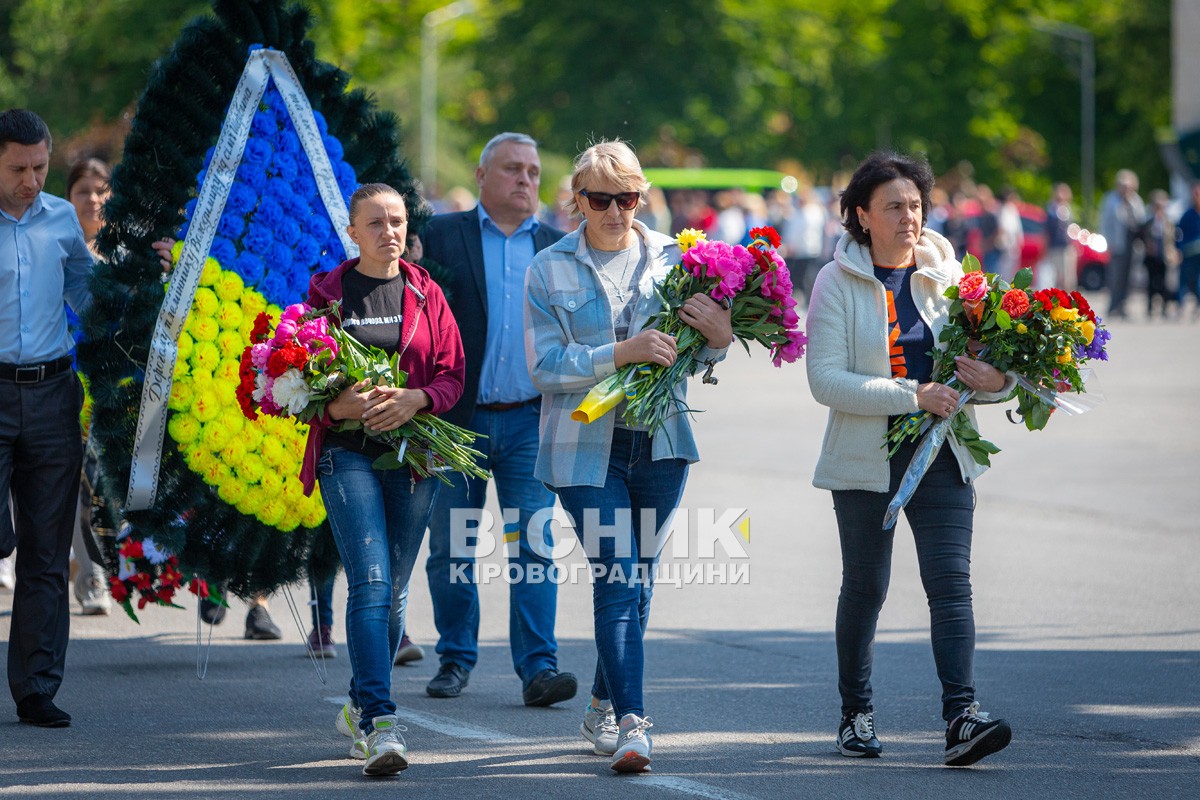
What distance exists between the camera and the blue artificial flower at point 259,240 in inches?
273

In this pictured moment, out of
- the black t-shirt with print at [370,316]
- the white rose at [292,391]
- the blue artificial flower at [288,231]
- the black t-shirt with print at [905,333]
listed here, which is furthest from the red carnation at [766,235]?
the blue artificial flower at [288,231]

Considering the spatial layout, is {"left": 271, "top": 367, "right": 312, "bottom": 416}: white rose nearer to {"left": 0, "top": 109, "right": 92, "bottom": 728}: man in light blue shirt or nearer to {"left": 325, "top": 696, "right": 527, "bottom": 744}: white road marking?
{"left": 0, "top": 109, "right": 92, "bottom": 728}: man in light blue shirt

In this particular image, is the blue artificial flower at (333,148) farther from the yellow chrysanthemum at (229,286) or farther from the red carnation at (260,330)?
the red carnation at (260,330)

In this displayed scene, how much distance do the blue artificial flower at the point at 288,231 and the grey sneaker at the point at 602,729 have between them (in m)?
2.38

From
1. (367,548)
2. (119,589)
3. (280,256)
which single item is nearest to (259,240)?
(280,256)

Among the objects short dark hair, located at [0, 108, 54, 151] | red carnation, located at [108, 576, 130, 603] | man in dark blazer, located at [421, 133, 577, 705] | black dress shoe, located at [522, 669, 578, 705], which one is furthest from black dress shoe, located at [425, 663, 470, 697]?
short dark hair, located at [0, 108, 54, 151]

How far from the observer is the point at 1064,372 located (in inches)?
222

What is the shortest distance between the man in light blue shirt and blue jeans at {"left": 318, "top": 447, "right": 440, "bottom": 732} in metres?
1.21

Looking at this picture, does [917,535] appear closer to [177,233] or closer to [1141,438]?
[177,233]

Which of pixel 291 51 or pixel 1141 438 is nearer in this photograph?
pixel 291 51

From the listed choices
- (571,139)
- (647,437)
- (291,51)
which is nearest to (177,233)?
(291,51)

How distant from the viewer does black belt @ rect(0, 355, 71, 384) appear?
6094mm

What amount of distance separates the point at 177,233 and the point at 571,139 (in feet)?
137

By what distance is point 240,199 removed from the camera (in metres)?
6.90
